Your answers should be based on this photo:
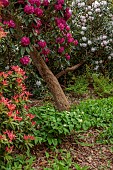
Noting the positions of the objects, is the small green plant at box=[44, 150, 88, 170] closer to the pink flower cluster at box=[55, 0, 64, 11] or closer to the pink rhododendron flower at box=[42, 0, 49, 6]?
the pink flower cluster at box=[55, 0, 64, 11]

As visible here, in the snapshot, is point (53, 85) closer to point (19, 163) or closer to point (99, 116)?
point (99, 116)

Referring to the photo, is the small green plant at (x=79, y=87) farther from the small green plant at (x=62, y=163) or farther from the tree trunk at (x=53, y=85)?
the small green plant at (x=62, y=163)

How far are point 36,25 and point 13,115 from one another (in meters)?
1.59

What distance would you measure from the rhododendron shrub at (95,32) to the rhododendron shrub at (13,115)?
3.97m

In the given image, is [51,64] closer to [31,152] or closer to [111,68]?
[111,68]

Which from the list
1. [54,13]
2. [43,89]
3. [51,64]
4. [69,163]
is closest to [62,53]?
[54,13]

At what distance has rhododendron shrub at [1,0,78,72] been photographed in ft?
14.2

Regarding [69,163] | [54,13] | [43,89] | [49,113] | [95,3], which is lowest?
[69,163]

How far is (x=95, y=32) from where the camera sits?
25.2ft

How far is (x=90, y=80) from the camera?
7.32m

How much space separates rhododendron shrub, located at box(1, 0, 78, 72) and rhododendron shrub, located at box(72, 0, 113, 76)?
1.79m

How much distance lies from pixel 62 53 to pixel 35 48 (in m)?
0.76

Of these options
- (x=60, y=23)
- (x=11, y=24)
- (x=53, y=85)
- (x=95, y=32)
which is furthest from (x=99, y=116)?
(x=95, y=32)

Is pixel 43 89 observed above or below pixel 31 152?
above
